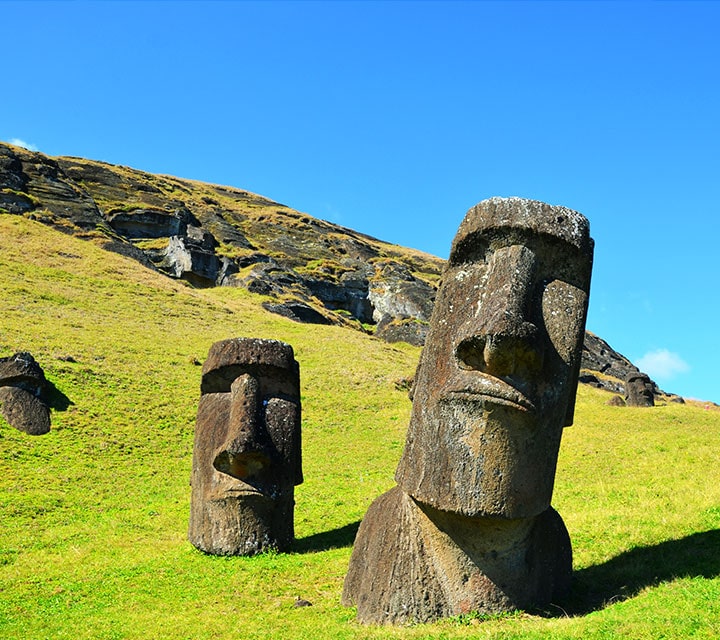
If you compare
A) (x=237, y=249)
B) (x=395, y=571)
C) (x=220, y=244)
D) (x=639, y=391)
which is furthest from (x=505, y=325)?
(x=220, y=244)

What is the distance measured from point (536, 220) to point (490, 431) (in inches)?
84.5

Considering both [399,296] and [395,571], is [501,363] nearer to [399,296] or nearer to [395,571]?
[395,571]

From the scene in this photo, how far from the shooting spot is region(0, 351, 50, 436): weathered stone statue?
65.6ft

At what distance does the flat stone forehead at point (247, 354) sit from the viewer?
493 inches

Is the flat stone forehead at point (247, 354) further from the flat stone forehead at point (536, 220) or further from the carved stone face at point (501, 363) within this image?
the flat stone forehead at point (536, 220)

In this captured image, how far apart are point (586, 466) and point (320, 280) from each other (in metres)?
56.2

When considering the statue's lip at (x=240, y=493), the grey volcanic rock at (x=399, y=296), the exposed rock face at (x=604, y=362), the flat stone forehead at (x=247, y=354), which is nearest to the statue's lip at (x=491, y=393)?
the statue's lip at (x=240, y=493)

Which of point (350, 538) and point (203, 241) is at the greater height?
point (203, 241)

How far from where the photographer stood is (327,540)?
12898 mm

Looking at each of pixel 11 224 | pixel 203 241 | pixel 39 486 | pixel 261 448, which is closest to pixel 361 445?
pixel 39 486

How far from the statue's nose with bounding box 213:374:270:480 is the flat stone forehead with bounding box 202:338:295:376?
369mm

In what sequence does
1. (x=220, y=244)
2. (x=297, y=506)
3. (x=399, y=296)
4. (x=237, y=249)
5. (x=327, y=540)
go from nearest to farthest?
(x=327, y=540), (x=297, y=506), (x=399, y=296), (x=237, y=249), (x=220, y=244)

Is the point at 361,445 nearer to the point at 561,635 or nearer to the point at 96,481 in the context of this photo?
the point at 96,481

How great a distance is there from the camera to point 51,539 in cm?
1365
